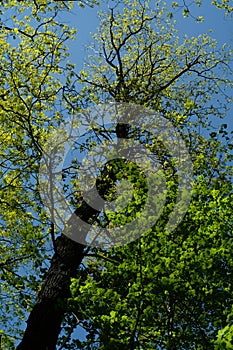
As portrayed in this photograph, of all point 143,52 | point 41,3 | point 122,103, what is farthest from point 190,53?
point 41,3

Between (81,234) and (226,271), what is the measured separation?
17.0ft

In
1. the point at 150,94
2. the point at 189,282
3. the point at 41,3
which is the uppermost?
the point at 150,94

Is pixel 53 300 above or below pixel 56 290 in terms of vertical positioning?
below

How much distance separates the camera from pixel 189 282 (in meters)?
7.96

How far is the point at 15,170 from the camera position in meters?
16.0

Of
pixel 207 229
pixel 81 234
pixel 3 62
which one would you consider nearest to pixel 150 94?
pixel 3 62

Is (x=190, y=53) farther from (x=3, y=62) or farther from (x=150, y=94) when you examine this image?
(x=3, y=62)

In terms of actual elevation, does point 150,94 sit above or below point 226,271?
above

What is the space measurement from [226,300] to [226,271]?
513mm

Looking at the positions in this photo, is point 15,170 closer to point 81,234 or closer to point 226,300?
point 81,234

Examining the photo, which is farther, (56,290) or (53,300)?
(56,290)

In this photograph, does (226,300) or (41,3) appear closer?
(226,300)

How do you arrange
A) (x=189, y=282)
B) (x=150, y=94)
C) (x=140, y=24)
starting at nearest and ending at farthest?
1. (x=189, y=282)
2. (x=150, y=94)
3. (x=140, y=24)

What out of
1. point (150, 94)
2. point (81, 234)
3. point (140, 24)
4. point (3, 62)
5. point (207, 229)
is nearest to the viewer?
point (207, 229)
